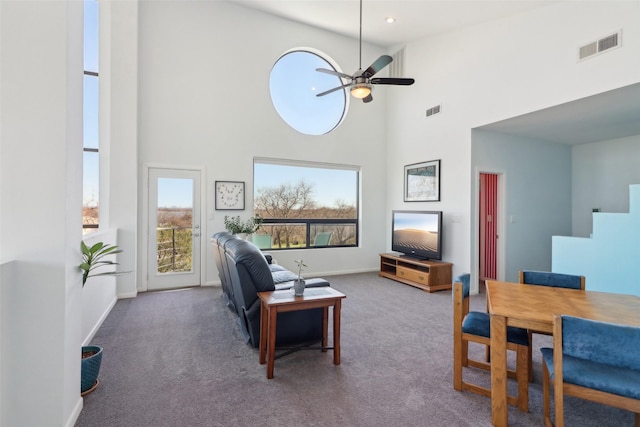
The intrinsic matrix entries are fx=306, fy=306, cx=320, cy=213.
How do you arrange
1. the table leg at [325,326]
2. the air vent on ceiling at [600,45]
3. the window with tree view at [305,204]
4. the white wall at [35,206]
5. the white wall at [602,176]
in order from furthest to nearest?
the window with tree view at [305,204] → the white wall at [602,176] → the air vent on ceiling at [600,45] → the table leg at [325,326] → the white wall at [35,206]

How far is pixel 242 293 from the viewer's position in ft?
8.91

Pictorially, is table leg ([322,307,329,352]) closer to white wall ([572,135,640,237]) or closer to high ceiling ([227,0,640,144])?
high ceiling ([227,0,640,144])

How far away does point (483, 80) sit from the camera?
4.75 m

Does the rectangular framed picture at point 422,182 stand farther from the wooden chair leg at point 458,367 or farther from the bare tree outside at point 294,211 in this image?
the wooden chair leg at point 458,367

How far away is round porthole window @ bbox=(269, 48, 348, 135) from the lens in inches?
234

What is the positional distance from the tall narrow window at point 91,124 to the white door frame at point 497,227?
5650 millimetres

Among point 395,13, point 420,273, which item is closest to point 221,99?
point 395,13

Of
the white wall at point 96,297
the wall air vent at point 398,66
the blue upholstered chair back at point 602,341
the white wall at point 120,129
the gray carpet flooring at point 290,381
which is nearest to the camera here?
the blue upholstered chair back at point 602,341

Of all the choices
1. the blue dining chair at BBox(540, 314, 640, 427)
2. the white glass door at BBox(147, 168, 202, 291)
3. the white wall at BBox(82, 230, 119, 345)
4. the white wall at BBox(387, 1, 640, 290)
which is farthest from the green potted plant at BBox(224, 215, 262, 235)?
the blue dining chair at BBox(540, 314, 640, 427)

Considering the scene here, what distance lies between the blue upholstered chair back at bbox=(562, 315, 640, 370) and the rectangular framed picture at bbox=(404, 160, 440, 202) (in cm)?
413

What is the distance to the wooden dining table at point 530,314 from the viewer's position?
5.84 ft

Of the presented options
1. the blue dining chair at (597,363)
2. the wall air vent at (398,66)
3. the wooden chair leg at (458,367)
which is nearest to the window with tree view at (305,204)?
the wall air vent at (398,66)

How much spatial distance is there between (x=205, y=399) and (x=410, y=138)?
5.56 metres

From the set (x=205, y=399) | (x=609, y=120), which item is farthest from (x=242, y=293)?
(x=609, y=120)
